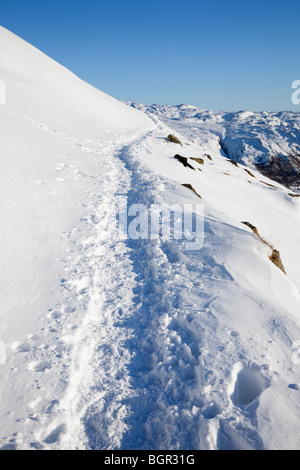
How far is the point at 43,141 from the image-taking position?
13430 millimetres

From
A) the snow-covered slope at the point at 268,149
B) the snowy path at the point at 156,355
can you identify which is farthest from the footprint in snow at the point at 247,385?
the snow-covered slope at the point at 268,149

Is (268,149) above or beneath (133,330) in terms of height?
above

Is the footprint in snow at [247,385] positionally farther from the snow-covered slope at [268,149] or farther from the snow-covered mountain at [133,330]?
the snow-covered slope at [268,149]

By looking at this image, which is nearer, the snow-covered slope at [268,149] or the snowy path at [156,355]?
the snowy path at [156,355]

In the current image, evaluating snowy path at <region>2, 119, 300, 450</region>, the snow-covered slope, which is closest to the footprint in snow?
snowy path at <region>2, 119, 300, 450</region>

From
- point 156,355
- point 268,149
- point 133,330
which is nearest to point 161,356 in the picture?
point 156,355

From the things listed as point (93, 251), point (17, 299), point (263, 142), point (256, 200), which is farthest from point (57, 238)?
point (263, 142)

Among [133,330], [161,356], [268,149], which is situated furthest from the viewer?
[268,149]

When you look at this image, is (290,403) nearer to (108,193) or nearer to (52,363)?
(52,363)

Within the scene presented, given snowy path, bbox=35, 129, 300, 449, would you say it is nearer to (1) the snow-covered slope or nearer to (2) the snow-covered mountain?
(2) the snow-covered mountain

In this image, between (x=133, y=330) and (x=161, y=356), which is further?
(x=133, y=330)

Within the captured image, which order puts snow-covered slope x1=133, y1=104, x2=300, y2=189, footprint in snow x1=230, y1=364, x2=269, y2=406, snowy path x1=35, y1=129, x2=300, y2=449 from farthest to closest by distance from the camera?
1. snow-covered slope x1=133, y1=104, x2=300, y2=189
2. footprint in snow x1=230, y1=364, x2=269, y2=406
3. snowy path x1=35, y1=129, x2=300, y2=449

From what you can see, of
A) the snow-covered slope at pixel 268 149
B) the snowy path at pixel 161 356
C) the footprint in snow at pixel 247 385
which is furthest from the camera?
the snow-covered slope at pixel 268 149

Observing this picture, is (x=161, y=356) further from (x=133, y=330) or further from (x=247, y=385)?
(x=247, y=385)
